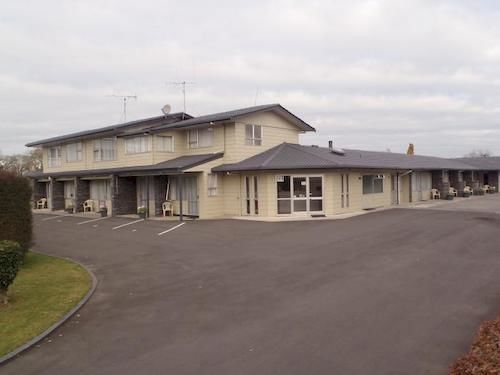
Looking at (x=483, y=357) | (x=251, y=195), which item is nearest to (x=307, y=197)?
(x=251, y=195)

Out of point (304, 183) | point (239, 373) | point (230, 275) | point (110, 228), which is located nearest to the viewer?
point (239, 373)

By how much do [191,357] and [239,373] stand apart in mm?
831

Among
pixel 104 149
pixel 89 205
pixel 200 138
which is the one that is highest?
pixel 200 138

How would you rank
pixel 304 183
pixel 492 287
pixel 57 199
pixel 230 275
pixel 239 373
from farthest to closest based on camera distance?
pixel 57 199
pixel 304 183
pixel 230 275
pixel 492 287
pixel 239 373

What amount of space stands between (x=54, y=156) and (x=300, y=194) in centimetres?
2335

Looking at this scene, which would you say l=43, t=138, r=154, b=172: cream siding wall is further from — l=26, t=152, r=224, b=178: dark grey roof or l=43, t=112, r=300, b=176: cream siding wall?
l=26, t=152, r=224, b=178: dark grey roof

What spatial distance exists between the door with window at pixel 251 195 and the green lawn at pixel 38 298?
12272 millimetres

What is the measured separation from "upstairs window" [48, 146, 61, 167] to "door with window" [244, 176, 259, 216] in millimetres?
19320

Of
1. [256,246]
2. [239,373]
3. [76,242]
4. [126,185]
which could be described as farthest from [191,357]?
[126,185]

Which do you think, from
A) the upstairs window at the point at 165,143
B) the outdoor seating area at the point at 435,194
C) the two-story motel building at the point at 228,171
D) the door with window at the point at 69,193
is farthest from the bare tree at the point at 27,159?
the outdoor seating area at the point at 435,194

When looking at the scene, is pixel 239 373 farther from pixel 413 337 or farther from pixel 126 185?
pixel 126 185

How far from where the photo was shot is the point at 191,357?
5.64 m

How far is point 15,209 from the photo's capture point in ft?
38.7

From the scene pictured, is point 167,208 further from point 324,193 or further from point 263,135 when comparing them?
point 324,193
